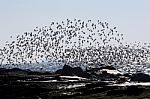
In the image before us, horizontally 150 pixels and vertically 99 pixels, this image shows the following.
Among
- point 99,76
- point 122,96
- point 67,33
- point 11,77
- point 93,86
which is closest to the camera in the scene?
point 122,96

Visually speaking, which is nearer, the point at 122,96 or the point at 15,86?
the point at 122,96

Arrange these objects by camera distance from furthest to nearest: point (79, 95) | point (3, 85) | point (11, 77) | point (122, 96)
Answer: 1. point (11, 77)
2. point (3, 85)
3. point (79, 95)
4. point (122, 96)

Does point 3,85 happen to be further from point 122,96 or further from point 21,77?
point 122,96

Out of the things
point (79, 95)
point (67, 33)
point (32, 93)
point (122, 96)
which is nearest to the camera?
point (122, 96)

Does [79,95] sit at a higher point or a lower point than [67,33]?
lower

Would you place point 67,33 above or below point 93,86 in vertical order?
above

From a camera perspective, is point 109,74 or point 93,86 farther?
point 109,74

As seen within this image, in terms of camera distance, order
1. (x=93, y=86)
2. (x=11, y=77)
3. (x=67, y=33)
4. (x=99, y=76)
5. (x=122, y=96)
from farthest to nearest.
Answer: (x=67, y=33) < (x=99, y=76) < (x=11, y=77) < (x=93, y=86) < (x=122, y=96)

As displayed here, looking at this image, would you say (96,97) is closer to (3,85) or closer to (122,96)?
(122,96)

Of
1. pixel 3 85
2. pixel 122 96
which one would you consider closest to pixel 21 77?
pixel 3 85

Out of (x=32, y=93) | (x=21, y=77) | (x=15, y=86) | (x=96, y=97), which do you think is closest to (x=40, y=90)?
(x=32, y=93)
